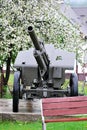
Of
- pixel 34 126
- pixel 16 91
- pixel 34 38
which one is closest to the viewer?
pixel 34 126

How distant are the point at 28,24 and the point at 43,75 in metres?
4.30

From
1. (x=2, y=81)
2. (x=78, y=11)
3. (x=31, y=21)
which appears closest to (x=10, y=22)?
(x=31, y=21)

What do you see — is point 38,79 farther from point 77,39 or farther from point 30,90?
point 77,39

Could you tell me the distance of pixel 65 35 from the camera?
17.1m

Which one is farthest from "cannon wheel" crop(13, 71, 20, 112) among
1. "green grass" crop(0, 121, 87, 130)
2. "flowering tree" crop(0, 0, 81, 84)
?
"flowering tree" crop(0, 0, 81, 84)

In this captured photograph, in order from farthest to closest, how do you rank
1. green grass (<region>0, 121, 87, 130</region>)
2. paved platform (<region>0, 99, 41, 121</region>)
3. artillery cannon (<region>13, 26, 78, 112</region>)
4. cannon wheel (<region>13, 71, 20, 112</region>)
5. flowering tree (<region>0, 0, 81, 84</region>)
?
flowering tree (<region>0, 0, 81, 84</region>) → artillery cannon (<region>13, 26, 78, 112</region>) → cannon wheel (<region>13, 71, 20, 112</region>) → paved platform (<region>0, 99, 41, 121</region>) → green grass (<region>0, 121, 87, 130</region>)

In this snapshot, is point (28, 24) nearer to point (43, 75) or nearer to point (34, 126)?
point (43, 75)

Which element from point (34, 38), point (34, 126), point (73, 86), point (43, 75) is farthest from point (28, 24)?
point (34, 126)

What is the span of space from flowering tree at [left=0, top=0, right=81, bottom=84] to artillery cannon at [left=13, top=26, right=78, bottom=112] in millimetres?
2901

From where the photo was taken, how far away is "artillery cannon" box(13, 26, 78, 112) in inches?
468

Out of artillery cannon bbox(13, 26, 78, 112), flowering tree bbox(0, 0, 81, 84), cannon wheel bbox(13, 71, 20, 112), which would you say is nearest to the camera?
cannon wheel bbox(13, 71, 20, 112)

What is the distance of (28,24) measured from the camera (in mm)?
16281

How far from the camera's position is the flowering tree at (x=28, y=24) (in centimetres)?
1585

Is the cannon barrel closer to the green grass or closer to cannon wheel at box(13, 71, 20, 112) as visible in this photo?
cannon wheel at box(13, 71, 20, 112)
